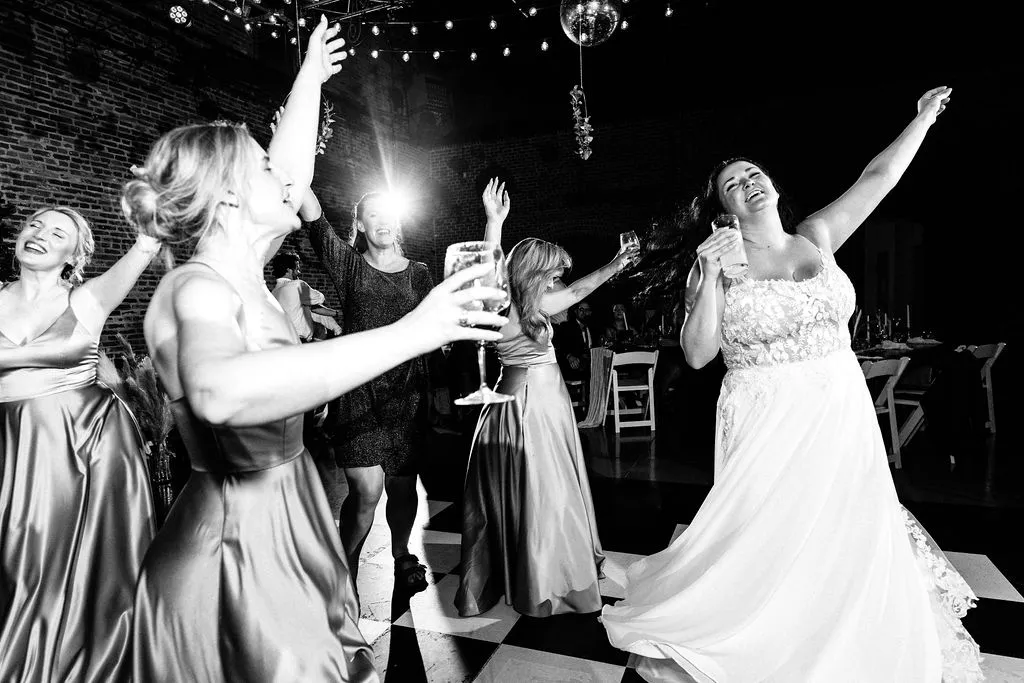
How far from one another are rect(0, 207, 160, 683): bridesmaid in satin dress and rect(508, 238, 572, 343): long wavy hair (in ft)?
4.07

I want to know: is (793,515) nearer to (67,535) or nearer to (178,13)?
(67,535)

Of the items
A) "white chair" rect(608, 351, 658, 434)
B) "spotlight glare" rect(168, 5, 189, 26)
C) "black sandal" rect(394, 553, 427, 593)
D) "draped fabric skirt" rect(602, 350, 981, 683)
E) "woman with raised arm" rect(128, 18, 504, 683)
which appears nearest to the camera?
"woman with raised arm" rect(128, 18, 504, 683)

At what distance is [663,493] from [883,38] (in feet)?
24.5

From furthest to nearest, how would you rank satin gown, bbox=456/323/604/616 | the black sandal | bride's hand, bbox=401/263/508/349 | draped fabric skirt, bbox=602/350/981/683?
the black sandal, satin gown, bbox=456/323/604/616, draped fabric skirt, bbox=602/350/981/683, bride's hand, bbox=401/263/508/349

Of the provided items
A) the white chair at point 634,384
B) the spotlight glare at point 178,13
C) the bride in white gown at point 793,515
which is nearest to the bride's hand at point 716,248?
the bride in white gown at point 793,515

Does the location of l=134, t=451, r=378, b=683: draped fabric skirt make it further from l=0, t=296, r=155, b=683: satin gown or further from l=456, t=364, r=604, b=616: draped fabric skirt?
l=456, t=364, r=604, b=616: draped fabric skirt

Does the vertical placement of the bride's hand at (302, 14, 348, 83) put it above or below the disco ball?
below

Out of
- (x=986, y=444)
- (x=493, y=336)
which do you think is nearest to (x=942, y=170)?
(x=986, y=444)

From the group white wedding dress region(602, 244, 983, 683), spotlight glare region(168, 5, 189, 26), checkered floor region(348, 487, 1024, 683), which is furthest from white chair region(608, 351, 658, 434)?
spotlight glare region(168, 5, 189, 26)

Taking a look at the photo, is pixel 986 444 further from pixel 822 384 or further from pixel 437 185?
pixel 437 185

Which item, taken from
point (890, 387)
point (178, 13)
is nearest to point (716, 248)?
point (890, 387)

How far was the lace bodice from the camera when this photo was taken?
1751 millimetres

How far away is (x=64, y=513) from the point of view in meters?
1.69

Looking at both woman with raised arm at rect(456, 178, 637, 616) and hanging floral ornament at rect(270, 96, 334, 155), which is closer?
hanging floral ornament at rect(270, 96, 334, 155)
